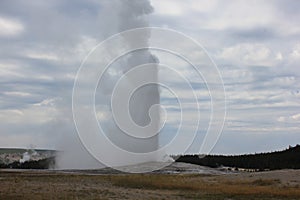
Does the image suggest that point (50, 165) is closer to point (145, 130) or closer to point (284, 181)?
point (145, 130)

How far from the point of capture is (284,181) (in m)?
60.6

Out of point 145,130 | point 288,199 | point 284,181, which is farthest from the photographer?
point 145,130

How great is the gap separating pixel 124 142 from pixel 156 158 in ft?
30.9

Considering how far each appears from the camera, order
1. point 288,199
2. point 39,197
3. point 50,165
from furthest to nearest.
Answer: point 50,165 → point 288,199 → point 39,197

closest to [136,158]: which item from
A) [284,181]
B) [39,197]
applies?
[284,181]

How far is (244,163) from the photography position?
133125 mm

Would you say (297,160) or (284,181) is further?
(297,160)

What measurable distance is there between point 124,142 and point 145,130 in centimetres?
1001

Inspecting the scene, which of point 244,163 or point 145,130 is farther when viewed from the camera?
point 244,163

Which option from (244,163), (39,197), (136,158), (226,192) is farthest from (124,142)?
(39,197)

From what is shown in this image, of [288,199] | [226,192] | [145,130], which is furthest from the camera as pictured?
[145,130]

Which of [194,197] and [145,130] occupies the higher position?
[145,130]

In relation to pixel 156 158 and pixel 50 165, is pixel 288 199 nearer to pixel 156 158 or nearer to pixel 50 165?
pixel 156 158

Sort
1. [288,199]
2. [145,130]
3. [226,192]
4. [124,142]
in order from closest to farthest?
1. [288,199]
2. [226,192]
3. [145,130]
4. [124,142]
